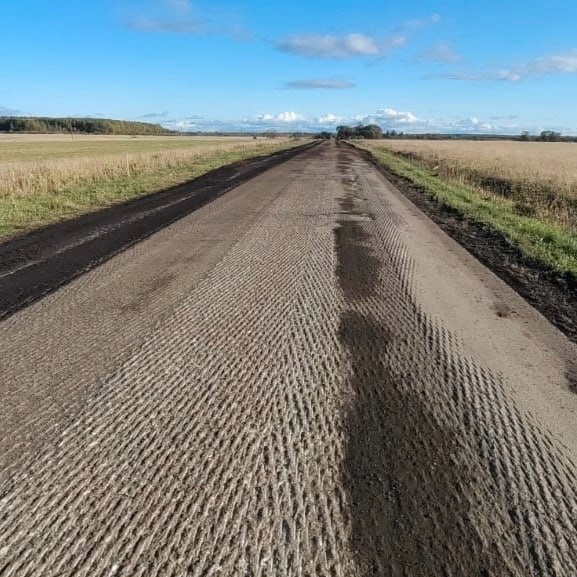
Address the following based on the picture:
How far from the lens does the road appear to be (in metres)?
2.06

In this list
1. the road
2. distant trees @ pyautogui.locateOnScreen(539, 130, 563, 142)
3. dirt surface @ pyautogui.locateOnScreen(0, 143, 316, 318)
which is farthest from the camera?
distant trees @ pyautogui.locateOnScreen(539, 130, 563, 142)

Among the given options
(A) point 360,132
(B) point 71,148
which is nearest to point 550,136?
(A) point 360,132

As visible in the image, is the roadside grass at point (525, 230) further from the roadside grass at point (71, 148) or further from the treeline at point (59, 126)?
the treeline at point (59, 126)

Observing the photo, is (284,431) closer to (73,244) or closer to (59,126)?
(73,244)

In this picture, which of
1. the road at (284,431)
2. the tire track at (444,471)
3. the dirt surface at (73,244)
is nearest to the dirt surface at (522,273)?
the road at (284,431)

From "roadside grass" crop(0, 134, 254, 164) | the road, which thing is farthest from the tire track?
"roadside grass" crop(0, 134, 254, 164)

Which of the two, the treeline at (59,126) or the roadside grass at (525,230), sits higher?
the roadside grass at (525,230)

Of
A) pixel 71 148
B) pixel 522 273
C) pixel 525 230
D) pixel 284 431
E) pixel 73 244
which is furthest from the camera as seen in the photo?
pixel 71 148

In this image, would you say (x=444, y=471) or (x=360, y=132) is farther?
(x=360, y=132)

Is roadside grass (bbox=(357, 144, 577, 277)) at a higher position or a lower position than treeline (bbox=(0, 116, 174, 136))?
higher

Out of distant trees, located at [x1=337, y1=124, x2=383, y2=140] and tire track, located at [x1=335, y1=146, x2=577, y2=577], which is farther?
distant trees, located at [x1=337, y1=124, x2=383, y2=140]

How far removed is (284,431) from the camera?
112 inches

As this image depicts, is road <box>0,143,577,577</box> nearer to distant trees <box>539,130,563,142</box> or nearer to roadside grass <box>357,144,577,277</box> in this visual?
roadside grass <box>357,144,577,277</box>

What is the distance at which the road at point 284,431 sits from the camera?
2.06 metres
